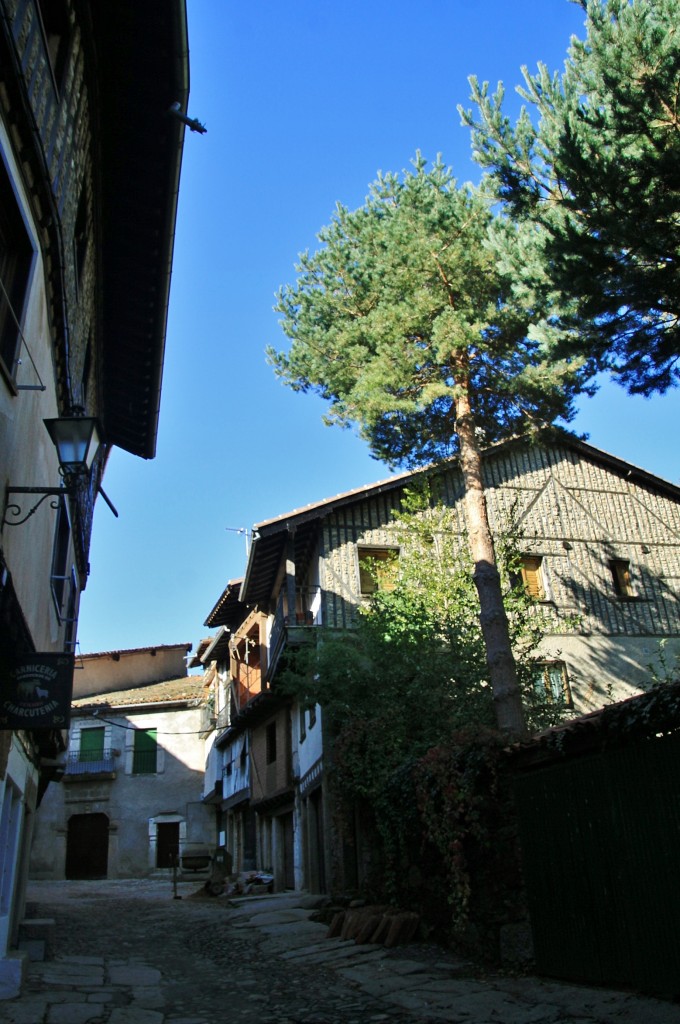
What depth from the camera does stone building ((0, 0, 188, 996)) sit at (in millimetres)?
5729

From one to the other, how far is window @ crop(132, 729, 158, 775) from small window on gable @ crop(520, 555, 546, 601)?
17.5m

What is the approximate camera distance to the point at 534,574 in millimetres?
19312

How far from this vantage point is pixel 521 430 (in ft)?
47.5

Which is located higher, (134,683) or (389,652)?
(134,683)

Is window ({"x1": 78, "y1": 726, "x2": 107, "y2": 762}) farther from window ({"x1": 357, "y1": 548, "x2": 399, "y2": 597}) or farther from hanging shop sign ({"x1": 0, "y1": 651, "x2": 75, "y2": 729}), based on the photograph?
hanging shop sign ({"x1": 0, "y1": 651, "x2": 75, "y2": 729})

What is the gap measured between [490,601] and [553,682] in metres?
5.83

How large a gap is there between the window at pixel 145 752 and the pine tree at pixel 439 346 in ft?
64.6

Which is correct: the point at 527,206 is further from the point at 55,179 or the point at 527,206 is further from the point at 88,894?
the point at 88,894

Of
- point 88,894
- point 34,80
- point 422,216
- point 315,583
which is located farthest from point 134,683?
point 34,80

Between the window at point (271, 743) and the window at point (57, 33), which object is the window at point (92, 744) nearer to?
the window at point (271, 743)

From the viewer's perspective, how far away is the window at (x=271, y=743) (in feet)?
69.9

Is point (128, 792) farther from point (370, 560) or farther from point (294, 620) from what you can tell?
point (370, 560)

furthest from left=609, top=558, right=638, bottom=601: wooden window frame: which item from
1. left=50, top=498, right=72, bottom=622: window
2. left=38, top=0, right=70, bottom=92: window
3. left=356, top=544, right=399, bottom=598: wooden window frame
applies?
left=38, top=0, right=70, bottom=92: window

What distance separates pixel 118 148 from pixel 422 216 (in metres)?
6.05
